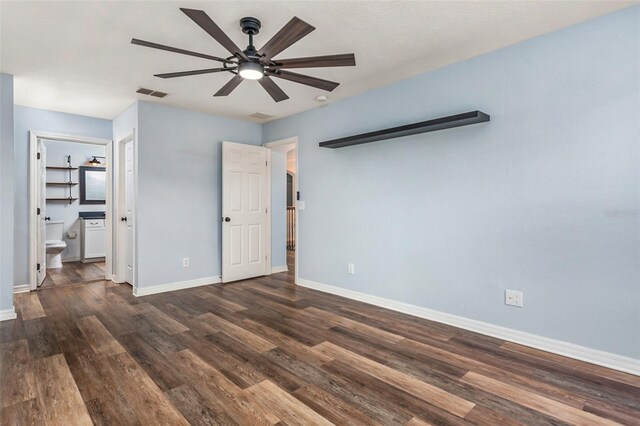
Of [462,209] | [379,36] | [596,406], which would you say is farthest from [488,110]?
[596,406]

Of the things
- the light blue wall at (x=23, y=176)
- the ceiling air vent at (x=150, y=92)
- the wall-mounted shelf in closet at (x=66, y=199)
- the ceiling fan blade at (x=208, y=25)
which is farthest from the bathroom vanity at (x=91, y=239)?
the ceiling fan blade at (x=208, y=25)

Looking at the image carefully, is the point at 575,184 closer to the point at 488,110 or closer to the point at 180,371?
the point at 488,110

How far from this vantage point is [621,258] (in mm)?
2438

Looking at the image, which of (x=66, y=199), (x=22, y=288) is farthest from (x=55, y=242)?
(x=22, y=288)

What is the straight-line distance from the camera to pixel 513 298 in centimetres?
293

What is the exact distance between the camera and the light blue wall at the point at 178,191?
4.48 meters

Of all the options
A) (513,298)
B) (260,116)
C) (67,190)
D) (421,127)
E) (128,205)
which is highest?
(260,116)

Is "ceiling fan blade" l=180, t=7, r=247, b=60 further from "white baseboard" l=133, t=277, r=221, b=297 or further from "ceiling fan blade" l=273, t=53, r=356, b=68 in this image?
"white baseboard" l=133, t=277, r=221, b=297

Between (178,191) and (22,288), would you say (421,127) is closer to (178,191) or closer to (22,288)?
(178,191)

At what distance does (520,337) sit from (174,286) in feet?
13.7

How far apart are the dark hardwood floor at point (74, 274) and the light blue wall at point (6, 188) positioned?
62.8 inches

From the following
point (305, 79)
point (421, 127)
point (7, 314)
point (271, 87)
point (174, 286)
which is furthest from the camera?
point (174, 286)

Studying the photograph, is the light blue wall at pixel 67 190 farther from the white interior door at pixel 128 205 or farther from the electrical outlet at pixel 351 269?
the electrical outlet at pixel 351 269

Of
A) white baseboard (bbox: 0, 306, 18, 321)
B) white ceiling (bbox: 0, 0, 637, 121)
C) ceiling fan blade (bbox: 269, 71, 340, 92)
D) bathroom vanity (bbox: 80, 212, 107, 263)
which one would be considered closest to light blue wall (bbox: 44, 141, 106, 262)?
bathroom vanity (bbox: 80, 212, 107, 263)
